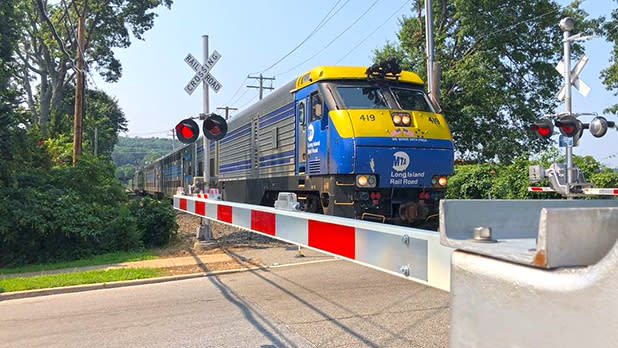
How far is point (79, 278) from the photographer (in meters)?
8.55

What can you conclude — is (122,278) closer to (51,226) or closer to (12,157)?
(51,226)

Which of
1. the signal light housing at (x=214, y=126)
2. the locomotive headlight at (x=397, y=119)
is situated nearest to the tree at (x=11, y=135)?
the signal light housing at (x=214, y=126)

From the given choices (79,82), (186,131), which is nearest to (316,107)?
(186,131)

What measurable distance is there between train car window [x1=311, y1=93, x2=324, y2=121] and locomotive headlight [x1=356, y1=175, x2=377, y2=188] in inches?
57.2

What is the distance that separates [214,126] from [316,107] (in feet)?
6.17

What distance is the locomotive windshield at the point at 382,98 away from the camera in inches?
337

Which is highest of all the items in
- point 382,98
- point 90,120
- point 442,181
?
point 90,120

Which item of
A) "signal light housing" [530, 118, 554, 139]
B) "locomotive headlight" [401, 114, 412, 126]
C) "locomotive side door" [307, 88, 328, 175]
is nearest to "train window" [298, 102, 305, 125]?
"locomotive side door" [307, 88, 328, 175]

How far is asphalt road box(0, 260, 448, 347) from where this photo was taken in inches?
196

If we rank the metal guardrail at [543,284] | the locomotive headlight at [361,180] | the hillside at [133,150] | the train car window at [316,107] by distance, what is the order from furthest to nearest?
the hillside at [133,150], the train car window at [316,107], the locomotive headlight at [361,180], the metal guardrail at [543,284]

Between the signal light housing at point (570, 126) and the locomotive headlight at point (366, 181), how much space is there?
6.13 meters

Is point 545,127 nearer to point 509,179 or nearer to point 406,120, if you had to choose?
point 509,179

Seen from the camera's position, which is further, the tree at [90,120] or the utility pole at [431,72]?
the tree at [90,120]

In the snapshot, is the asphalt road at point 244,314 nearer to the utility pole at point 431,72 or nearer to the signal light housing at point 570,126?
the signal light housing at point 570,126
